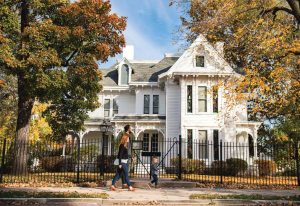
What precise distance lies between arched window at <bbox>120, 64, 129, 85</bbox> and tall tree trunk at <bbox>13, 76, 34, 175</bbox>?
1505cm

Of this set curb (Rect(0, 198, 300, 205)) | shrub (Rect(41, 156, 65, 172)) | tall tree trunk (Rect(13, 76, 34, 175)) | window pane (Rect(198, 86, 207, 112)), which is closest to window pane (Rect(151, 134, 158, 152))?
window pane (Rect(198, 86, 207, 112))

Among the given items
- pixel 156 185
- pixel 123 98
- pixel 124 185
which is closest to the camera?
pixel 124 185

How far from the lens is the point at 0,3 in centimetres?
1744

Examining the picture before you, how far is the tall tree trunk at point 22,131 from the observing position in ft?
59.5

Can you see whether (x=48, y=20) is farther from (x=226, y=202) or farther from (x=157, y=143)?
(x=157, y=143)

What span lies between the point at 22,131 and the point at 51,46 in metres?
5.02

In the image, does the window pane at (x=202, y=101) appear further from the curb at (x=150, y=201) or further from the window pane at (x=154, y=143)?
the curb at (x=150, y=201)

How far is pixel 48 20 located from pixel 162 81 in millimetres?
14241

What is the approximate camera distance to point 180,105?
28750mm

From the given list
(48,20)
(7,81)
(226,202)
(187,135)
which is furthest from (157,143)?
(226,202)

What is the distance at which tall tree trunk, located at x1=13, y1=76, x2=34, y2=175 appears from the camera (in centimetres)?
1814

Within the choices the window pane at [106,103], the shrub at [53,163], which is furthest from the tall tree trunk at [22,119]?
the window pane at [106,103]

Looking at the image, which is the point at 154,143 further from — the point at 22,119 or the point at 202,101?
the point at 22,119

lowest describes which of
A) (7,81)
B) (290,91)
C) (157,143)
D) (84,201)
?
(84,201)
